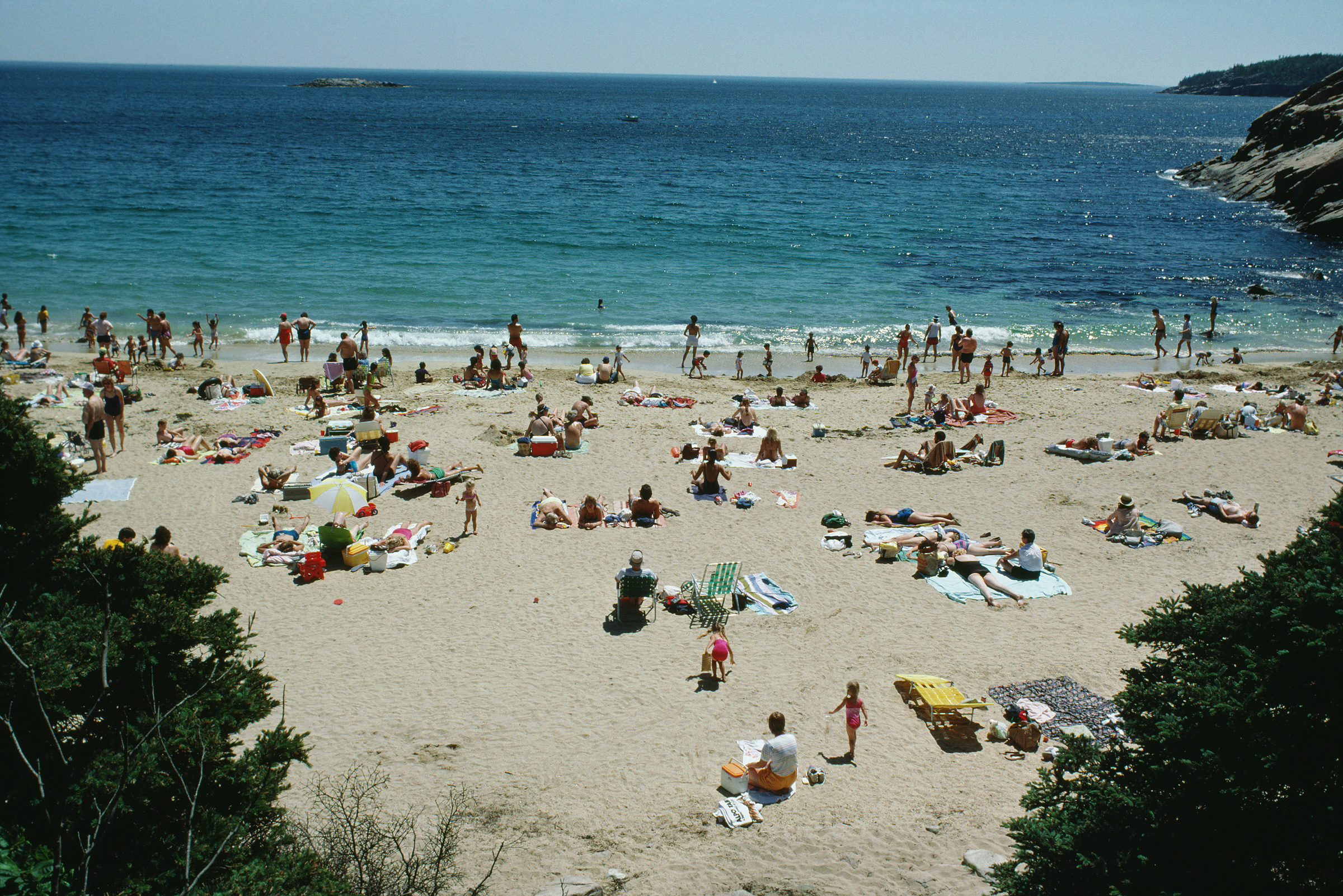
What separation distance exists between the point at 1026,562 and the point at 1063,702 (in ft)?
10.1

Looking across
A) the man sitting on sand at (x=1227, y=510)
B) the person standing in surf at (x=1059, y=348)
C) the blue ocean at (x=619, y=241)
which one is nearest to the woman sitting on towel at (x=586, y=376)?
the blue ocean at (x=619, y=241)

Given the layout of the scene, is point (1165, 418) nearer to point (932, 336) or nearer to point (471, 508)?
point (932, 336)

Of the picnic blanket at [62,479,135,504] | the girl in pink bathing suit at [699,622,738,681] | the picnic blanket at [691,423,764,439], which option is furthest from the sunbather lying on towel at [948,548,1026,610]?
the picnic blanket at [62,479,135,504]

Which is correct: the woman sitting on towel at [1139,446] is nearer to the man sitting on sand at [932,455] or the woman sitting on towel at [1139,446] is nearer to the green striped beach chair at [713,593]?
the man sitting on sand at [932,455]

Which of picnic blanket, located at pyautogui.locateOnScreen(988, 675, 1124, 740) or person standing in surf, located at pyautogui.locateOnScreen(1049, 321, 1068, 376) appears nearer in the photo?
picnic blanket, located at pyautogui.locateOnScreen(988, 675, 1124, 740)

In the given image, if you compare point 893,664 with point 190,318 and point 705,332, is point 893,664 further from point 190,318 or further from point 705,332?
point 190,318

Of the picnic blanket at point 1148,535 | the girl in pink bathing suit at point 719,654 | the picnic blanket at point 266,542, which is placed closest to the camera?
the girl in pink bathing suit at point 719,654

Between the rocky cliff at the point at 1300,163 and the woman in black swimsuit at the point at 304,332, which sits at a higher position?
the rocky cliff at the point at 1300,163

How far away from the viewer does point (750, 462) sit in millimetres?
16219

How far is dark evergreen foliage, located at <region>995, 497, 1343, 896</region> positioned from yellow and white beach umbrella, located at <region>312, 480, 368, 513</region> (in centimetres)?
1023

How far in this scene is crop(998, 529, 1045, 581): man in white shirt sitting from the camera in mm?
11844

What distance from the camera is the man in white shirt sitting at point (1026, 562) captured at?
466 inches

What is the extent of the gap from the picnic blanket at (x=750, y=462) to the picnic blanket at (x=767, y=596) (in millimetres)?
4334

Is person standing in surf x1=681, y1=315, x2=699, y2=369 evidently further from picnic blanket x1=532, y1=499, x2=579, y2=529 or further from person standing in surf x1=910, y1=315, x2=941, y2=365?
picnic blanket x1=532, y1=499, x2=579, y2=529
